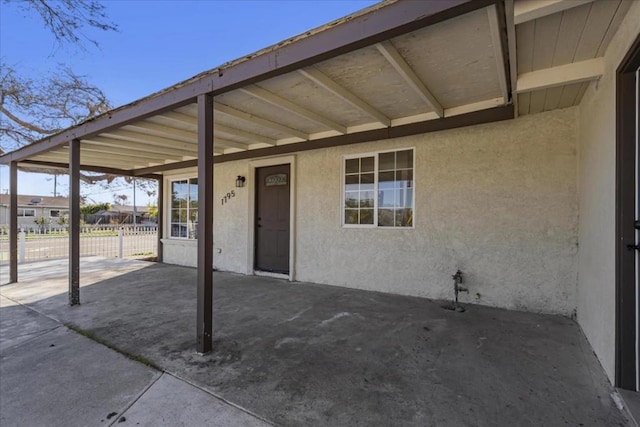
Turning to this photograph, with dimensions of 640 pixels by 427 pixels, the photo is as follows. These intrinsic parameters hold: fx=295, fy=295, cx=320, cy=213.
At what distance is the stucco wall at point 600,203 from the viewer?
211cm

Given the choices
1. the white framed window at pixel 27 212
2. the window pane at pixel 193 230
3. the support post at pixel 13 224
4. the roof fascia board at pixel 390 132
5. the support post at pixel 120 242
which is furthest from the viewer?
the white framed window at pixel 27 212

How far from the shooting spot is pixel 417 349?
8.80 feet

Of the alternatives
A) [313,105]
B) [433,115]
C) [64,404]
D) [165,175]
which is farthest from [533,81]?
[165,175]

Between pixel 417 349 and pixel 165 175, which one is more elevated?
pixel 165 175

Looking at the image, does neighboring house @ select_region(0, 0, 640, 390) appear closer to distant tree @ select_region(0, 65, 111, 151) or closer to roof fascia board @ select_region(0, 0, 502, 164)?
roof fascia board @ select_region(0, 0, 502, 164)

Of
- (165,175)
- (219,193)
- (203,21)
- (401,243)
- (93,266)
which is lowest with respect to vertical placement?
(93,266)

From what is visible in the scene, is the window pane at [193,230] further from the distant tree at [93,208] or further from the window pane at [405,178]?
the distant tree at [93,208]

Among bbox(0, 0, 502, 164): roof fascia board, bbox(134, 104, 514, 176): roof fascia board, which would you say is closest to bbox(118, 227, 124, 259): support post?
bbox(134, 104, 514, 176): roof fascia board

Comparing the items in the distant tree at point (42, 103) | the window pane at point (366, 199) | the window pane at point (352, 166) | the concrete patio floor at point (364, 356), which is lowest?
the concrete patio floor at point (364, 356)

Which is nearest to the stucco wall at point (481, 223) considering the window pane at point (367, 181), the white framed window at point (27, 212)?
the window pane at point (367, 181)

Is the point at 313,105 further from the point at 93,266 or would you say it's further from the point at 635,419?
the point at 93,266

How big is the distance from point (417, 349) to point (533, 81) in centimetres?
272

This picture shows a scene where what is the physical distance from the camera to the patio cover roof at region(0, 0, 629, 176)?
6.23ft

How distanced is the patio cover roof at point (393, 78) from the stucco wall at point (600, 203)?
17cm
